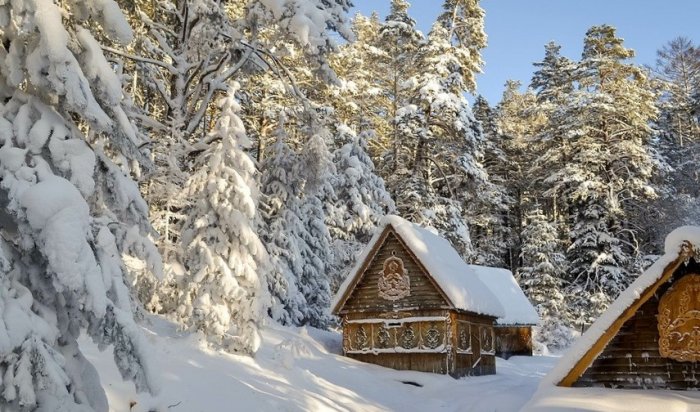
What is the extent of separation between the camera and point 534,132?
180ft

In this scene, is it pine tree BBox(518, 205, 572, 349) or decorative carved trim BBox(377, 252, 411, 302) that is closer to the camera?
decorative carved trim BBox(377, 252, 411, 302)

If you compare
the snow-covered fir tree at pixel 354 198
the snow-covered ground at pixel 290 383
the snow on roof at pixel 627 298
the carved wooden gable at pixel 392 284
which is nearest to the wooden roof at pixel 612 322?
the snow on roof at pixel 627 298

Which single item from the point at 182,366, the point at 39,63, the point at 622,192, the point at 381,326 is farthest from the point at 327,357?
the point at 622,192

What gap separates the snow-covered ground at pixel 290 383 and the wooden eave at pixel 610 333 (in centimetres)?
629

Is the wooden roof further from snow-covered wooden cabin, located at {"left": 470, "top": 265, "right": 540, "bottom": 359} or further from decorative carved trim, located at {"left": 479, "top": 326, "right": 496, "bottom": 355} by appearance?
snow-covered wooden cabin, located at {"left": 470, "top": 265, "right": 540, "bottom": 359}

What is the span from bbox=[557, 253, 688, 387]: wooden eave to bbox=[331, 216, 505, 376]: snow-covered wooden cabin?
12938mm

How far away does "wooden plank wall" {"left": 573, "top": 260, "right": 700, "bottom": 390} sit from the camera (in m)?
9.62

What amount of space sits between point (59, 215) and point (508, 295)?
32.7 m

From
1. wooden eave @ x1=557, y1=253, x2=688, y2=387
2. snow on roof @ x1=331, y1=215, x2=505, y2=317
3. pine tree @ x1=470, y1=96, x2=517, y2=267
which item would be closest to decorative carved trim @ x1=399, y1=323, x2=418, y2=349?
snow on roof @ x1=331, y1=215, x2=505, y2=317

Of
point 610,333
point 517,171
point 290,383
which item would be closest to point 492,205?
point 517,171

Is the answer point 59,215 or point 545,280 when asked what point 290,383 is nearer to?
point 59,215

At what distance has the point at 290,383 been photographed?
53.5ft

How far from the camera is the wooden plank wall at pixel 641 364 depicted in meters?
9.62

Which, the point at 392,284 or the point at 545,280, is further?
the point at 545,280
